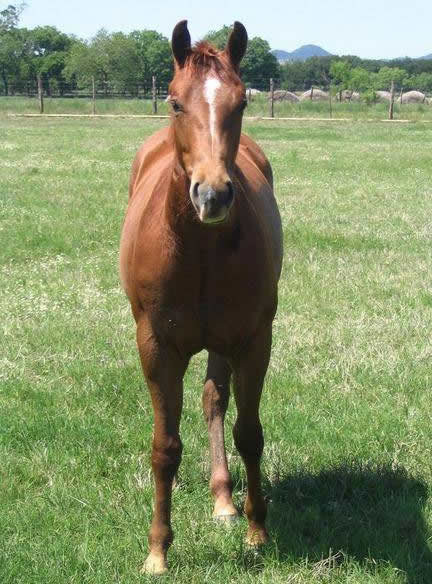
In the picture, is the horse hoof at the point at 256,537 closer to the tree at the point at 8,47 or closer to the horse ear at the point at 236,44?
the horse ear at the point at 236,44

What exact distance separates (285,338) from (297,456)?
5.99 feet

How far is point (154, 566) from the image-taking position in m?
3.20

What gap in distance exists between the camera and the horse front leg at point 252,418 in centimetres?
316

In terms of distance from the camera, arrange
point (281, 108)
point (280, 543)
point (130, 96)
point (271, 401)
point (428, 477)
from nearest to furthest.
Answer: point (280, 543)
point (428, 477)
point (271, 401)
point (281, 108)
point (130, 96)

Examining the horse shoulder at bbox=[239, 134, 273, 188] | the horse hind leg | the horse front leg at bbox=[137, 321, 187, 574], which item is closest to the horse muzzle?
the horse front leg at bbox=[137, 321, 187, 574]

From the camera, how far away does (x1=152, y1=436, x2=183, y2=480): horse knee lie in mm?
3291

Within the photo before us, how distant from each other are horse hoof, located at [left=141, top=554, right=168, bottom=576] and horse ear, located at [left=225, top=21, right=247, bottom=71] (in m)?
2.02

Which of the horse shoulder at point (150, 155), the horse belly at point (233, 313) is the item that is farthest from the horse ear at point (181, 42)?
the horse shoulder at point (150, 155)

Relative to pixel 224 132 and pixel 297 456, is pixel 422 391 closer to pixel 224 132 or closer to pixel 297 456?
pixel 297 456

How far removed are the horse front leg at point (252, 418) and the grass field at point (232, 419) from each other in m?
0.11

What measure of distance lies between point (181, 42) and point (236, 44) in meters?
0.21

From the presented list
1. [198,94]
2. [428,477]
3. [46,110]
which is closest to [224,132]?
[198,94]

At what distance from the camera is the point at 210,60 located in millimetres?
2717

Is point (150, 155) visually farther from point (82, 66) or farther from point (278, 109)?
point (82, 66)
